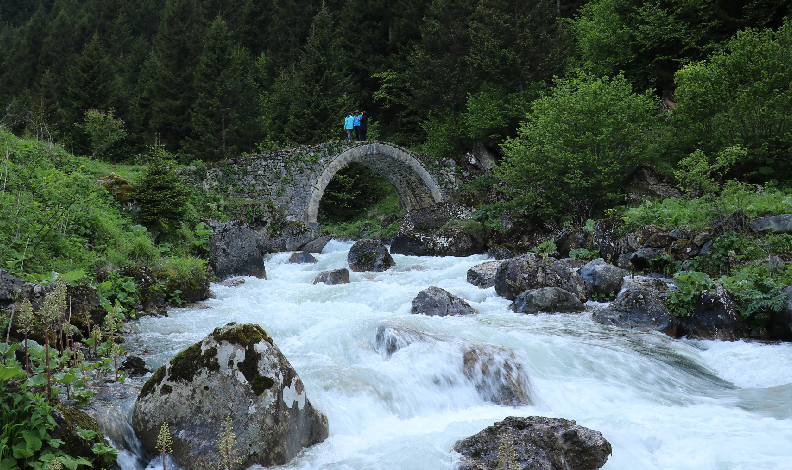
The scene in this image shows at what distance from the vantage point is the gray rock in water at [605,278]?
32.6 ft

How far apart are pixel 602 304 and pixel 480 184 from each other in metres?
Answer: 14.8

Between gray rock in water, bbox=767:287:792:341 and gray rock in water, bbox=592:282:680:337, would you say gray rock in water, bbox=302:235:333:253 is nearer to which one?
gray rock in water, bbox=592:282:680:337

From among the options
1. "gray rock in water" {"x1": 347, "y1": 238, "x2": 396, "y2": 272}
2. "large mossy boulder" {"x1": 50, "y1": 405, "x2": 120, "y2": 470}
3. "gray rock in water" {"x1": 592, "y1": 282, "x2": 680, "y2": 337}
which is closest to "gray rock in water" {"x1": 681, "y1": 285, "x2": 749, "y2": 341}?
"gray rock in water" {"x1": 592, "y1": 282, "x2": 680, "y2": 337}

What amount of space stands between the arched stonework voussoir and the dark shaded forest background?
3.24m

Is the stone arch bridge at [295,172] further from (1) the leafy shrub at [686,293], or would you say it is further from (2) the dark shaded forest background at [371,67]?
(1) the leafy shrub at [686,293]

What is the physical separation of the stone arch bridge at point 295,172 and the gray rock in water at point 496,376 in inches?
592

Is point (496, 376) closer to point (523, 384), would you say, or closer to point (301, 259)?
point (523, 384)

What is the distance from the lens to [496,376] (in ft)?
17.7

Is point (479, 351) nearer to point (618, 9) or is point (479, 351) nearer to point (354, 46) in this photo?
point (618, 9)

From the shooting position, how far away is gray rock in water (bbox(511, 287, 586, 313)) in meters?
9.13

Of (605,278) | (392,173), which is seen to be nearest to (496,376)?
(605,278)

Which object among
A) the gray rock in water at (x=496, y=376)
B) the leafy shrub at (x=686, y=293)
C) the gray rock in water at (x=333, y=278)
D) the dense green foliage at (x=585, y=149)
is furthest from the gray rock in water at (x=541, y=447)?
the dense green foliage at (x=585, y=149)

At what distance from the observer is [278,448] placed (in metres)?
3.77

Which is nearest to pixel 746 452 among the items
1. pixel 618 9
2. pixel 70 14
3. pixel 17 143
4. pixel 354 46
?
pixel 17 143
